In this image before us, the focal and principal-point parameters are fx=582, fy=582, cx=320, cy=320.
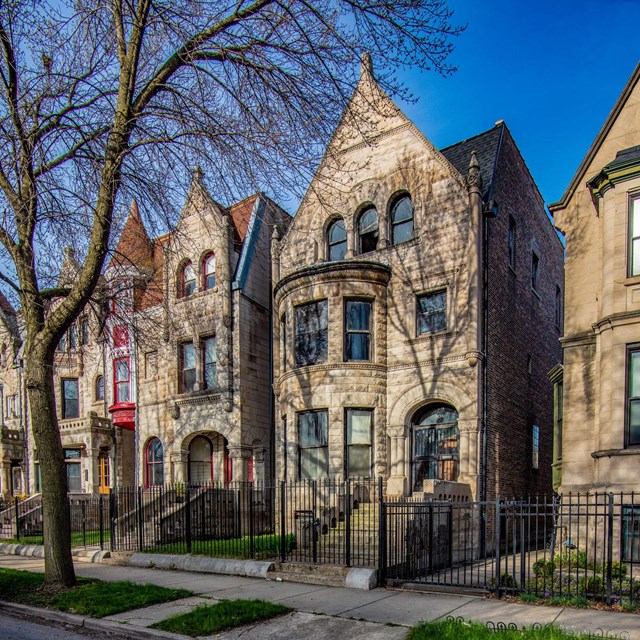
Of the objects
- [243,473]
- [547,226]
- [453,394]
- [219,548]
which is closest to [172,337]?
[243,473]

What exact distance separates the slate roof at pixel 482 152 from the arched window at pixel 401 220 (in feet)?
6.28

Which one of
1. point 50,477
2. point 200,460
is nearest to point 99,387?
point 200,460

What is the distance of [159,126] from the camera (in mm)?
10891

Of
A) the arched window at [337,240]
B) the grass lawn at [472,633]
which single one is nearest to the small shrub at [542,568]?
the grass lawn at [472,633]

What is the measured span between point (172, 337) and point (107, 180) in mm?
12407

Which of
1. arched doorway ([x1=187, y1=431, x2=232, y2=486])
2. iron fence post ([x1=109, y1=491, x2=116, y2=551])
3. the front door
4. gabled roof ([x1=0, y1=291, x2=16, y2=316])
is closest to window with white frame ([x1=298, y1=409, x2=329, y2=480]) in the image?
arched doorway ([x1=187, y1=431, x2=232, y2=486])

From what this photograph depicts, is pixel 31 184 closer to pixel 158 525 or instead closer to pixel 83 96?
pixel 83 96

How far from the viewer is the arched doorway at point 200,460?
22016mm

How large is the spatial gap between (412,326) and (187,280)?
395 inches

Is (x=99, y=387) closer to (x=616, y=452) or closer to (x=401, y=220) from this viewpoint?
(x=401, y=220)

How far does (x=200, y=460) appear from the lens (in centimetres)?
2209

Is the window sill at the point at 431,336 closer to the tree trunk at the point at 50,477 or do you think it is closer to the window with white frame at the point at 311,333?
the window with white frame at the point at 311,333

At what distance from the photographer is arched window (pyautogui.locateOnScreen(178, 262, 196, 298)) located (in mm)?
22594

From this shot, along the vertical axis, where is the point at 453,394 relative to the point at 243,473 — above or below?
above
